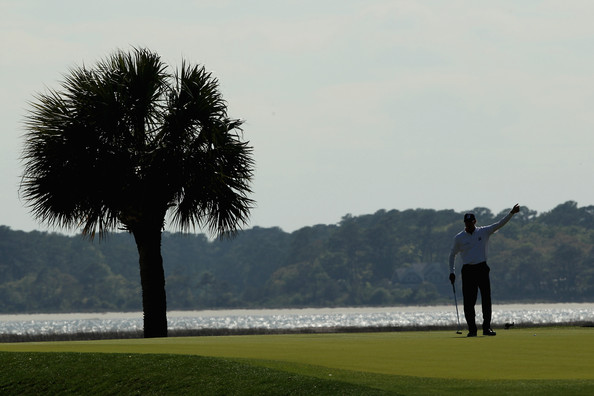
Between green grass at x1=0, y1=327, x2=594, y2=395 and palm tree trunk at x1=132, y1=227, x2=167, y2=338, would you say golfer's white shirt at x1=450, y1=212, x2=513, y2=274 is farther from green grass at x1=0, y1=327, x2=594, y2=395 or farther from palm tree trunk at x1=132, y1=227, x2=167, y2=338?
palm tree trunk at x1=132, y1=227, x2=167, y2=338

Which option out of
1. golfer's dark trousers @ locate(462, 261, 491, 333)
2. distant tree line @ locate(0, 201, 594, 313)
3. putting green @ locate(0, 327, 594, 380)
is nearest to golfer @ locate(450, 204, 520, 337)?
golfer's dark trousers @ locate(462, 261, 491, 333)

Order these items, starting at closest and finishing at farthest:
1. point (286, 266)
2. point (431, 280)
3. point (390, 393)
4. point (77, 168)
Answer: point (390, 393), point (77, 168), point (431, 280), point (286, 266)

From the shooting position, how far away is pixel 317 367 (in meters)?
15.1

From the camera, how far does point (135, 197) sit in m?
30.4

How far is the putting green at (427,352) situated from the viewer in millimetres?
14250

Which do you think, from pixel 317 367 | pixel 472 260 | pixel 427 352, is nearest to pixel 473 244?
pixel 472 260

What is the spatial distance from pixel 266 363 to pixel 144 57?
17.5m

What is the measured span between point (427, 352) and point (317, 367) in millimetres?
2166

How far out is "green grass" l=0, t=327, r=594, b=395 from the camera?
13.4 metres

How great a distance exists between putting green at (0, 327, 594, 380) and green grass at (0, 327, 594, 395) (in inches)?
0.5

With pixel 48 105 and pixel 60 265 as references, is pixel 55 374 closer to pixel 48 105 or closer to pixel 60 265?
pixel 48 105

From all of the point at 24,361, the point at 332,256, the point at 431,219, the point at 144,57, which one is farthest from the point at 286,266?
the point at 24,361

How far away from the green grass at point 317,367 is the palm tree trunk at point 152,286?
10.7 m

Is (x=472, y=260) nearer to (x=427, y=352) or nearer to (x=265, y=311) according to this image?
(x=427, y=352)
